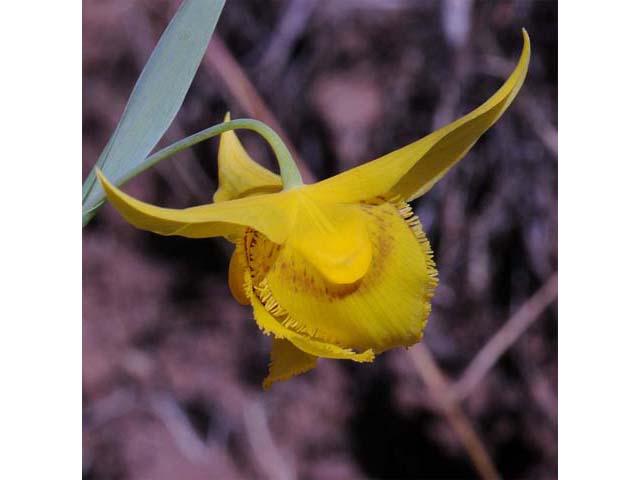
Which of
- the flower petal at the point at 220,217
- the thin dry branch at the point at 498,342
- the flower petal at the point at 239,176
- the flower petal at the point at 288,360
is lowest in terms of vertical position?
the thin dry branch at the point at 498,342

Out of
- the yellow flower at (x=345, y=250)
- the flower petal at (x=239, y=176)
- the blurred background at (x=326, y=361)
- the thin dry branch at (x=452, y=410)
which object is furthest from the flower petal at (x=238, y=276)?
the thin dry branch at (x=452, y=410)

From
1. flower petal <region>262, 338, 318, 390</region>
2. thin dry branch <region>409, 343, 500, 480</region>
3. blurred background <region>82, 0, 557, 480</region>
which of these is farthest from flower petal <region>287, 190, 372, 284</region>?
thin dry branch <region>409, 343, 500, 480</region>

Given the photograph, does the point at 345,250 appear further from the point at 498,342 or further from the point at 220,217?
the point at 498,342

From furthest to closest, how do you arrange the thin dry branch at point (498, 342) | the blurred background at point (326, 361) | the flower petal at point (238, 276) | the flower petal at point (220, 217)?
the thin dry branch at point (498, 342) < the blurred background at point (326, 361) < the flower petal at point (238, 276) < the flower petal at point (220, 217)

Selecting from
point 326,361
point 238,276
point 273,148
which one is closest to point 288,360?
point 238,276

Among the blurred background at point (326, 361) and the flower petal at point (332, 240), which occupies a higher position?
the flower petal at point (332, 240)

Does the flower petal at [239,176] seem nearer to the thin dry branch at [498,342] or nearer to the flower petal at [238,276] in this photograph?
the flower petal at [238,276]

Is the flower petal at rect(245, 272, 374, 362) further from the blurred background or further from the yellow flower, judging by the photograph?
the blurred background
